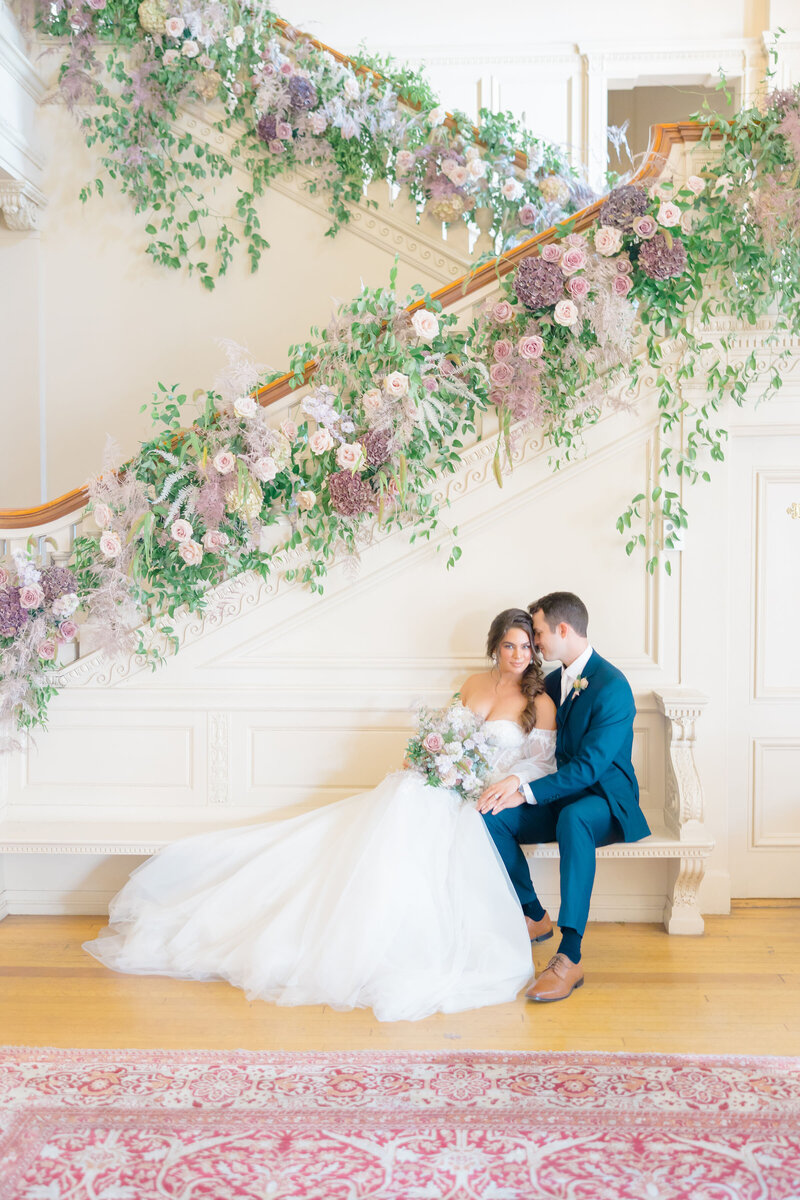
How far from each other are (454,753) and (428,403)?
136cm

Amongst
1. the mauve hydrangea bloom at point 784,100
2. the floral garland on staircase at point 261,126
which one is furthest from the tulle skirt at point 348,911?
the floral garland on staircase at point 261,126

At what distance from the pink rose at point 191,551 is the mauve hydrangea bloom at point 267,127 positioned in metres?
2.49

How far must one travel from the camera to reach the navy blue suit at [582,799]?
3250 millimetres

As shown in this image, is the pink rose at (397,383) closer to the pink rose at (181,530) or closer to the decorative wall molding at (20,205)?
the pink rose at (181,530)

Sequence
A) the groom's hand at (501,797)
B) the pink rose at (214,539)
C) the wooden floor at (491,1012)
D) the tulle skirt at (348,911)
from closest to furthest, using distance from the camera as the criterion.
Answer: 1. the wooden floor at (491,1012)
2. the tulle skirt at (348,911)
3. the groom's hand at (501,797)
4. the pink rose at (214,539)

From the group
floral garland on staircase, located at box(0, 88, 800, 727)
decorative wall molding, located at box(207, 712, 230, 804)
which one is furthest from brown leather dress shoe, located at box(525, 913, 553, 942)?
floral garland on staircase, located at box(0, 88, 800, 727)

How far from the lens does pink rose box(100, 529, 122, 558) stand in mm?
3590

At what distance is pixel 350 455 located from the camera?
3520mm

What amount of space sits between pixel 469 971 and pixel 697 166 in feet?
10.6

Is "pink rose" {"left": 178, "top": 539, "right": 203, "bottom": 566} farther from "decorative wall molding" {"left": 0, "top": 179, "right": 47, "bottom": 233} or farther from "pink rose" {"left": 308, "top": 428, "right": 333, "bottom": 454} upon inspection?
"decorative wall molding" {"left": 0, "top": 179, "right": 47, "bottom": 233}

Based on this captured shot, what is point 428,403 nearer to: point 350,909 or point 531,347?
point 531,347

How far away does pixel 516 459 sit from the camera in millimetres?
3787

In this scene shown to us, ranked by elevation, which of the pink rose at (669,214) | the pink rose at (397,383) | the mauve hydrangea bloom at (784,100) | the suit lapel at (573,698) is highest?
the mauve hydrangea bloom at (784,100)

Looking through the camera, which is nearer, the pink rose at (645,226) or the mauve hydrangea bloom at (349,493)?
the pink rose at (645,226)
